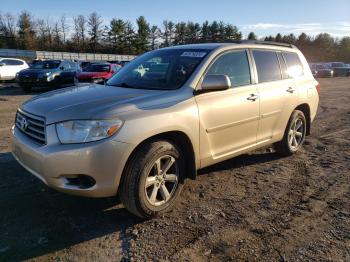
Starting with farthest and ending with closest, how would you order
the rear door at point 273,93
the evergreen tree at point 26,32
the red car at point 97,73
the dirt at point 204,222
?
the evergreen tree at point 26,32 < the red car at point 97,73 < the rear door at point 273,93 < the dirt at point 204,222

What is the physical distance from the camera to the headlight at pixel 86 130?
3375mm

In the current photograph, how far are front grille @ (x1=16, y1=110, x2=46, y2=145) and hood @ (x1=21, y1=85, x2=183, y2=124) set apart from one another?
2.5 inches

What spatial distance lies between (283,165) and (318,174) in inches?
23.2

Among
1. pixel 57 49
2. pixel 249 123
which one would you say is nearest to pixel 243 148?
pixel 249 123

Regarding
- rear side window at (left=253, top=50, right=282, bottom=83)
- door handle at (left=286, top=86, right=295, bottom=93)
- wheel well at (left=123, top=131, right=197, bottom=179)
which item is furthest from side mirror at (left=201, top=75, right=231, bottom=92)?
door handle at (left=286, top=86, right=295, bottom=93)

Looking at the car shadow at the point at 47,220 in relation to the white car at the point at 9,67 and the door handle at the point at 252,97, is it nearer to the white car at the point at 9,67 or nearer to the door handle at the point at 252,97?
the door handle at the point at 252,97

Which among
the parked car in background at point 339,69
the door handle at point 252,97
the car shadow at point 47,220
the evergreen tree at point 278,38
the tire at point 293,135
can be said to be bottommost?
the parked car in background at point 339,69

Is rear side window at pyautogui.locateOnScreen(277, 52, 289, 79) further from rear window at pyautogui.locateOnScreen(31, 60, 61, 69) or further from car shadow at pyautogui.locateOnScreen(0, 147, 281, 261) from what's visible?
rear window at pyautogui.locateOnScreen(31, 60, 61, 69)

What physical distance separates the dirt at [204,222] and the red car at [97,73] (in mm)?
Result: 11431

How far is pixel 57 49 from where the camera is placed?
85.0m

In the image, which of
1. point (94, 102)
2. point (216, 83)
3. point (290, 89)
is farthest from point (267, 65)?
point (94, 102)

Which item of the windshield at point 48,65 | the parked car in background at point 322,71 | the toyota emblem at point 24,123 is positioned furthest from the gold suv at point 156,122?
the parked car in background at point 322,71

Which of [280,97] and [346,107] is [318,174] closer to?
[280,97]

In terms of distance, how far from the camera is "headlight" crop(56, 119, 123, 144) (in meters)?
3.38
